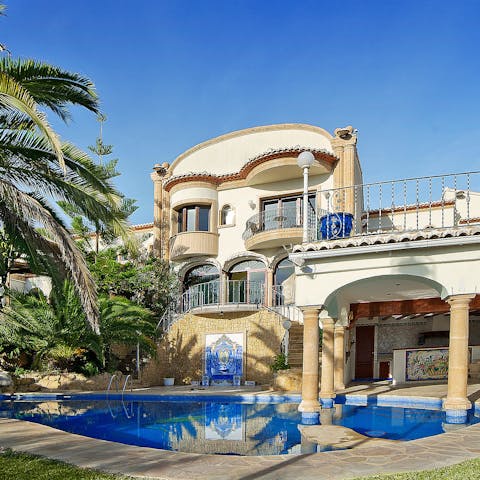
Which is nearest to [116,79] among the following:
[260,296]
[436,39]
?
[436,39]

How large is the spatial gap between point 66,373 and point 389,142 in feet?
45.3

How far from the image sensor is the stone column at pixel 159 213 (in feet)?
85.5

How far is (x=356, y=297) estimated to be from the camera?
1575 centimetres

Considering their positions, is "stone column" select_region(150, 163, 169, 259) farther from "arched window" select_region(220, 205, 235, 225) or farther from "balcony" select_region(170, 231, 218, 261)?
"arched window" select_region(220, 205, 235, 225)

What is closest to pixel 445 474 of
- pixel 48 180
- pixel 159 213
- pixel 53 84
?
pixel 48 180

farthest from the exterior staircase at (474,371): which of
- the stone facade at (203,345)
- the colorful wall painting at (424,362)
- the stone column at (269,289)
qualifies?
the stone column at (269,289)

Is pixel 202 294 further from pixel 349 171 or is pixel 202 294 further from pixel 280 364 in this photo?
pixel 349 171

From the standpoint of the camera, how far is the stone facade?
20.2 metres

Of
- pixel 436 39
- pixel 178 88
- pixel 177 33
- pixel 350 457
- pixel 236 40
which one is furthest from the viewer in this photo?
pixel 178 88

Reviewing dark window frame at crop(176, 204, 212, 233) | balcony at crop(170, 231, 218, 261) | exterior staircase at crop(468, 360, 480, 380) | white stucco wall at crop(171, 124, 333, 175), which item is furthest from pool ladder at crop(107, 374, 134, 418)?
exterior staircase at crop(468, 360, 480, 380)

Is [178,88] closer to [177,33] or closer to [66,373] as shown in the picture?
[177,33]

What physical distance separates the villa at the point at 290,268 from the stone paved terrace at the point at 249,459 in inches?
170

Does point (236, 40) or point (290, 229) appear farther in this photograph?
point (290, 229)

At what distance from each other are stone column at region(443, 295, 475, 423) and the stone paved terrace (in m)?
2.17
